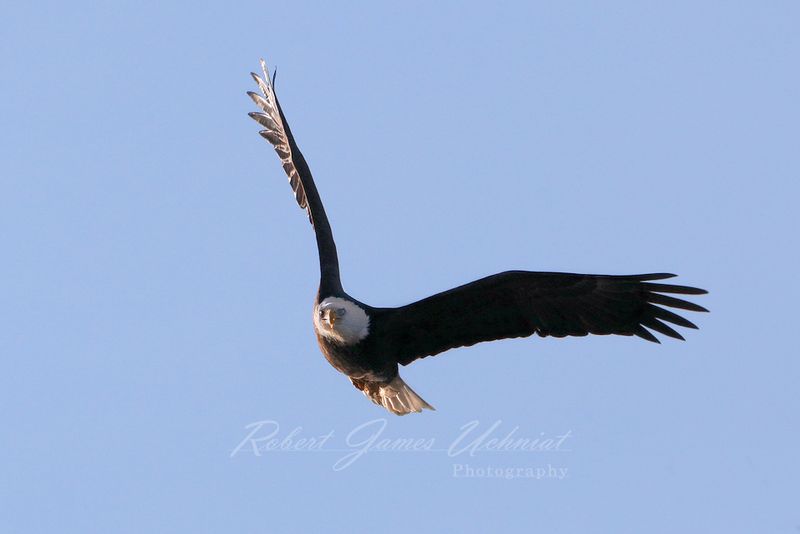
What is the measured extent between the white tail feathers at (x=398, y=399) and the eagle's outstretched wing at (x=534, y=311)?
2.06 ft

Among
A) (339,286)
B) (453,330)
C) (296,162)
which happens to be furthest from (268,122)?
(453,330)

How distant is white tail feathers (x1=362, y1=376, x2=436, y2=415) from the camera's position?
10.4 m

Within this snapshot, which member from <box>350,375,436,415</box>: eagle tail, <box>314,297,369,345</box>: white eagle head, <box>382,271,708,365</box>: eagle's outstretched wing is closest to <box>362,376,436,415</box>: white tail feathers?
<box>350,375,436,415</box>: eagle tail

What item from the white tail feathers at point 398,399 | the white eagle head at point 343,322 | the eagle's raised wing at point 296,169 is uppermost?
the eagle's raised wing at point 296,169

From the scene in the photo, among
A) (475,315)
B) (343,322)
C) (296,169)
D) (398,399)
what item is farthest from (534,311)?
(296,169)

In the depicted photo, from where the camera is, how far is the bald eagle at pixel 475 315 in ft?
30.1

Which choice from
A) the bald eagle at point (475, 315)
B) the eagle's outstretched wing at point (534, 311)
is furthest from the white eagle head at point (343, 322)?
the eagle's outstretched wing at point (534, 311)

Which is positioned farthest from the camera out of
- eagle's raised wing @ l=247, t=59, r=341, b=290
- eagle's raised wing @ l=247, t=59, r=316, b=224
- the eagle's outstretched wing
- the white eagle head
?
eagle's raised wing @ l=247, t=59, r=316, b=224

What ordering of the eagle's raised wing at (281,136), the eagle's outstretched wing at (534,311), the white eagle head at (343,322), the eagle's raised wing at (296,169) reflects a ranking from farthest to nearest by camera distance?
1. the eagle's raised wing at (281,136)
2. the eagle's raised wing at (296,169)
3. the white eagle head at (343,322)
4. the eagle's outstretched wing at (534,311)

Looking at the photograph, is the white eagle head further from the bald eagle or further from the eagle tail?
the eagle tail

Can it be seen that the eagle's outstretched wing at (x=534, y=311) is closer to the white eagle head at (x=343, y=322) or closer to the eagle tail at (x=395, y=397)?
the white eagle head at (x=343, y=322)

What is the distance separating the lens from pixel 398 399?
10438mm

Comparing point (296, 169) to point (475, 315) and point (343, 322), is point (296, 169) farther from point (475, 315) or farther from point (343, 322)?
point (475, 315)

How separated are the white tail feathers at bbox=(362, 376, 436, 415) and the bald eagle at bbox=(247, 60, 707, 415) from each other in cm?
2
